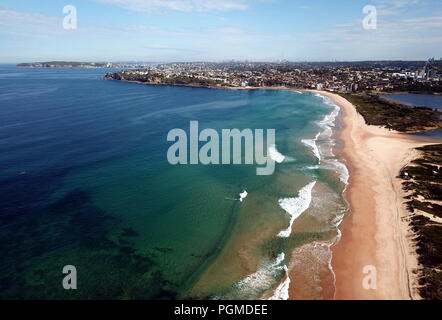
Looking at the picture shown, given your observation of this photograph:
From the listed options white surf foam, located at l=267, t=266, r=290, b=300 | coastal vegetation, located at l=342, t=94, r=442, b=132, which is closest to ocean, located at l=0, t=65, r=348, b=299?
white surf foam, located at l=267, t=266, r=290, b=300

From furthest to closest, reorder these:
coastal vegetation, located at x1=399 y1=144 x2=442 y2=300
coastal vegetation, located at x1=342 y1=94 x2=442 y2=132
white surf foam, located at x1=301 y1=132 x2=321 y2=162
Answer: coastal vegetation, located at x1=342 y1=94 x2=442 y2=132, white surf foam, located at x1=301 y1=132 x2=321 y2=162, coastal vegetation, located at x1=399 y1=144 x2=442 y2=300

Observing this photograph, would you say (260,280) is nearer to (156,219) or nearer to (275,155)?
(156,219)

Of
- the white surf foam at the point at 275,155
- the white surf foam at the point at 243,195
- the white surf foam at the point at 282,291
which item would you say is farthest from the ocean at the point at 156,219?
the white surf foam at the point at 275,155

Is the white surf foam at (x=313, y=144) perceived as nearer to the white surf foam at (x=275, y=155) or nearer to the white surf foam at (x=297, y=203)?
the white surf foam at (x=275, y=155)

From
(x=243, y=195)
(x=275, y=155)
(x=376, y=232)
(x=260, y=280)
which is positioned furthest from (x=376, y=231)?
(x=275, y=155)

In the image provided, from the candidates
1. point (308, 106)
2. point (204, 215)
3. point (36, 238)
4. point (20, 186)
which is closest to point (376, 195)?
point (204, 215)
